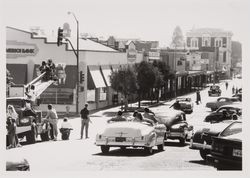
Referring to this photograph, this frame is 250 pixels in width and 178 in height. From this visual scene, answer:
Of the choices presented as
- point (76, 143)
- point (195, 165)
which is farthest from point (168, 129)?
point (195, 165)

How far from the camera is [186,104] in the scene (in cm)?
3031

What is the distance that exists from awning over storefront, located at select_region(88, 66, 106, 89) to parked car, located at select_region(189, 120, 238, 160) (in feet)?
35.6

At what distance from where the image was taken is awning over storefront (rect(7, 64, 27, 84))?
23.1 meters

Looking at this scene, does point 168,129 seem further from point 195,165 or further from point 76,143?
point 195,165

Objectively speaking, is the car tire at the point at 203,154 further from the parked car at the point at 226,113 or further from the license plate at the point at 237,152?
the parked car at the point at 226,113

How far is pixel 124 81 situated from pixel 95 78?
4.89 meters

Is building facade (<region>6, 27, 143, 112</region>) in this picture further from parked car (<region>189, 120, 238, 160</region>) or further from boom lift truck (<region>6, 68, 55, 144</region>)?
parked car (<region>189, 120, 238, 160</region>)

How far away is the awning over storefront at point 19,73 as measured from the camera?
23078 mm

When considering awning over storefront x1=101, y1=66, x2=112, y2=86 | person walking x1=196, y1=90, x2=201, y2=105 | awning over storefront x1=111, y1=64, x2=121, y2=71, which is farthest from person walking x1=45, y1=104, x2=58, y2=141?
awning over storefront x1=111, y1=64, x2=121, y2=71

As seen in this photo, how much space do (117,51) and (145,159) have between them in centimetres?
1499

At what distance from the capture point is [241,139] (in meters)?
15.0

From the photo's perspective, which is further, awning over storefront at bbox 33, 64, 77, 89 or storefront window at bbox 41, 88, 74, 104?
awning over storefront at bbox 33, 64, 77, 89

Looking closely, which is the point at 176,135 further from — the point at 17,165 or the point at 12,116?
the point at 17,165

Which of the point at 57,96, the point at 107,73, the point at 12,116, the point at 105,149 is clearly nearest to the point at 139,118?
the point at 105,149
